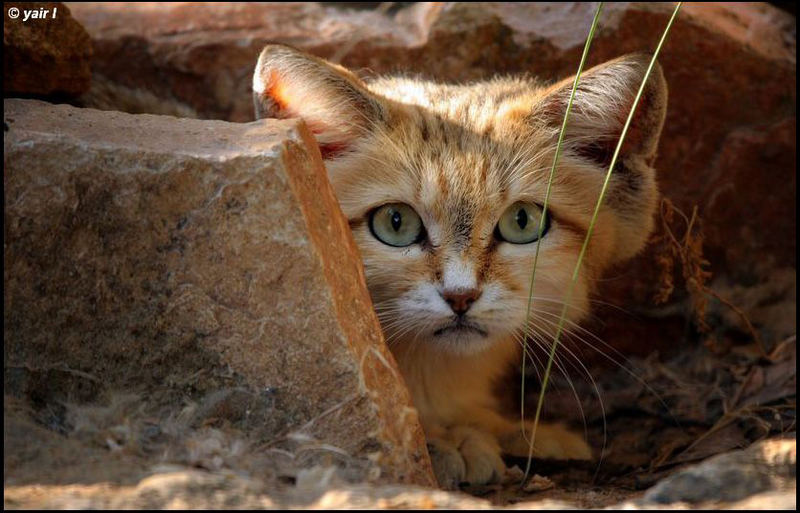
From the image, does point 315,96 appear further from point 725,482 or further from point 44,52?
point 725,482

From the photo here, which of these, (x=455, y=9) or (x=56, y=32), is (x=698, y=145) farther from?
(x=56, y=32)

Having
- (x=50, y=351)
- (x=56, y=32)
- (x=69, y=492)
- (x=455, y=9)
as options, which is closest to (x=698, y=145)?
(x=455, y=9)

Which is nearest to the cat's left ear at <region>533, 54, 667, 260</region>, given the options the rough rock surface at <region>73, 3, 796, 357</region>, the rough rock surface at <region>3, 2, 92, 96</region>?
the rough rock surface at <region>73, 3, 796, 357</region>

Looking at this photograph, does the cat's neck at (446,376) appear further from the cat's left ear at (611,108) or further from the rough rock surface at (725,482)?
the rough rock surface at (725,482)

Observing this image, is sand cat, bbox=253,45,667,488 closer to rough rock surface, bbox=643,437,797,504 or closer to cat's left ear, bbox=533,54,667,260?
cat's left ear, bbox=533,54,667,260

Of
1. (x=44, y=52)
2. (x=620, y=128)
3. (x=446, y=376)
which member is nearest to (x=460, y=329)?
(x=446, y=376)

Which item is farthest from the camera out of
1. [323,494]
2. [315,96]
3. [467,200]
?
[315,96]
